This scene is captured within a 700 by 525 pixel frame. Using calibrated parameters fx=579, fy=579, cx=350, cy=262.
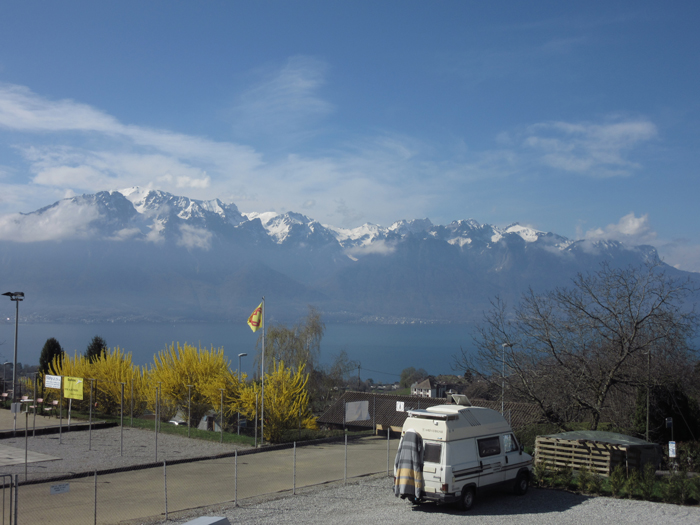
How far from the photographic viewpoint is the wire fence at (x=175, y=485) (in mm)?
14789

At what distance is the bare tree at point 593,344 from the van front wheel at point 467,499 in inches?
253

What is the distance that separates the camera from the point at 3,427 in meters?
32.4

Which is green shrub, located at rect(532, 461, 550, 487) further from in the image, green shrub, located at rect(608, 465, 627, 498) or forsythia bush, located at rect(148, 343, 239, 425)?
forsythia bush, located at rect(148, 343, 239, 425)

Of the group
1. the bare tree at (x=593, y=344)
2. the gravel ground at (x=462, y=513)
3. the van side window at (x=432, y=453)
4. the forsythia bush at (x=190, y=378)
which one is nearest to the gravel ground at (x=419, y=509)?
the gravel ground at (x=462, y=513)

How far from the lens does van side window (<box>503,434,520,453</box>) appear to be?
15.8 meters

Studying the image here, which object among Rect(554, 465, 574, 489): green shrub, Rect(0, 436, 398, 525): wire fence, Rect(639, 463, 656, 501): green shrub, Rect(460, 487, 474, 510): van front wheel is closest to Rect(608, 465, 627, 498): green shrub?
Rect(639, 463, 656, 501): green shrub

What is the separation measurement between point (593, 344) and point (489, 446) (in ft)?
27.0

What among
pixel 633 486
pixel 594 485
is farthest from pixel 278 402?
pixel 633 486

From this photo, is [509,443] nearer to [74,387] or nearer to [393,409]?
[74,387]

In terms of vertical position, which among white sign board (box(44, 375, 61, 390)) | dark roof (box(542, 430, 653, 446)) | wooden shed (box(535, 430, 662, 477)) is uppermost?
white sign board (box(44, 375, 61, 390))

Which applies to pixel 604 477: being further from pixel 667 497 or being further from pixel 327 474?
pixel 327 474

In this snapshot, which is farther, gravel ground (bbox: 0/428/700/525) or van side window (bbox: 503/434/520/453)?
van side window (bbox: 503/434/520/453)

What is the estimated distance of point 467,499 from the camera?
47.2ft

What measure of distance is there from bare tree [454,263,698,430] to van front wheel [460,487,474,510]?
21.0 ft
